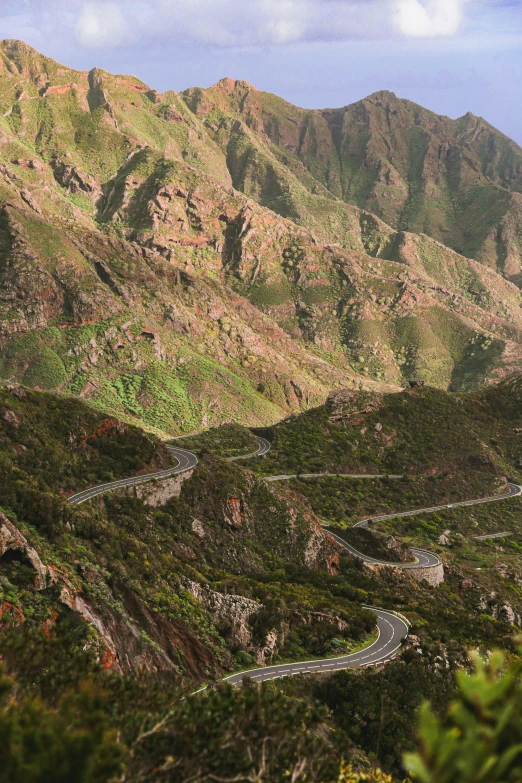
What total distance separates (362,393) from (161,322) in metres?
66.1

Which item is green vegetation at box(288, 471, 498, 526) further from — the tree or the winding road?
the tree

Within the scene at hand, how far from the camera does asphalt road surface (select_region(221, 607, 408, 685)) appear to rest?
33.7m

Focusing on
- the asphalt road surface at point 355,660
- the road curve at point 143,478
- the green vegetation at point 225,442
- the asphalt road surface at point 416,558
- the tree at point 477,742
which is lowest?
the asphalt road surface at point 416,558

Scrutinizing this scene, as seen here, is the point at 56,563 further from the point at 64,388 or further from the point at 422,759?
the point at 64,388

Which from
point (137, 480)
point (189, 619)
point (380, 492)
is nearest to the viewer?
point (189, 619)

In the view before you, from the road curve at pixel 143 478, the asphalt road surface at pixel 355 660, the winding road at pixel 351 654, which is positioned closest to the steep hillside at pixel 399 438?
the winding road at pixel 351 654

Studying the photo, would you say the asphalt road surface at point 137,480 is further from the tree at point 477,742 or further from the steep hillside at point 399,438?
the tree at point 477,742

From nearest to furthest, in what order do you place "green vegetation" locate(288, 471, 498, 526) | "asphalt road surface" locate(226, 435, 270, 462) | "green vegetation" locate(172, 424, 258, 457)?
"green vegetation" locate(288, 471, 498, 526) < "asphalt road surface" locate(226, 435, 270, 462) < "green vegetation" locate(172, 424, 258, 457)

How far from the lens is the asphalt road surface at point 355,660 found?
3366cm

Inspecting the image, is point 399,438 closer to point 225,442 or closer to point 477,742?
point 225,442

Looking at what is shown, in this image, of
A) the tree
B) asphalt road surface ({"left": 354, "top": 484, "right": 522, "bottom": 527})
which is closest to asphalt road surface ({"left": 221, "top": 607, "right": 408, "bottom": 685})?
the tree

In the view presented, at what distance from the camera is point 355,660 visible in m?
37.6

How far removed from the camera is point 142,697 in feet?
59.5

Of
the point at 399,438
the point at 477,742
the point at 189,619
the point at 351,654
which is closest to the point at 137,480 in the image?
the point at 189,619
